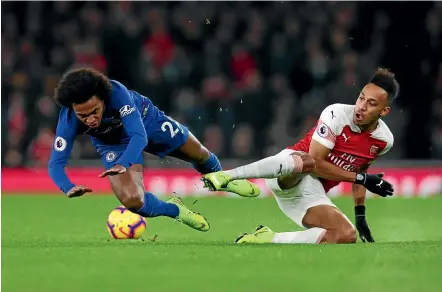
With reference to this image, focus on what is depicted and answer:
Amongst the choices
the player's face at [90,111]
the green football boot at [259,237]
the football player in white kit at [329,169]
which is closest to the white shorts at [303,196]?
the football player in white kit at [329,169]

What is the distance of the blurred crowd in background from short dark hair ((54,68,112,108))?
7.73m

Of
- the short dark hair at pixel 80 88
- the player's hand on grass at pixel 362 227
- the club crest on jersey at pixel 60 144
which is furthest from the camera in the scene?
the player's hand on grass at pixel 362 227

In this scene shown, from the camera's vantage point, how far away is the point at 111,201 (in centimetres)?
1465

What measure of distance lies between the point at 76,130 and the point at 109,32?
8186 millimetres

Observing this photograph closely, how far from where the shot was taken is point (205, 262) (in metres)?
6.77

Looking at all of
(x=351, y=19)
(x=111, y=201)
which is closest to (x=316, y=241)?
(x=111, y=201)

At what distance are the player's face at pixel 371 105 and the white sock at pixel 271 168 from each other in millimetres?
650

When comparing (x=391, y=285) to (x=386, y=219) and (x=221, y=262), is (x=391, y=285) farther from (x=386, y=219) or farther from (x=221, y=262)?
(x=386, y=219)

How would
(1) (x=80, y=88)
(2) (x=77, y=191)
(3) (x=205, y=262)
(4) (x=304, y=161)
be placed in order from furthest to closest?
(4) (x=304, y=161) < (1) (x=80, y=88) < (2) (x=77, y=191) < (3) (x=205, y=262)

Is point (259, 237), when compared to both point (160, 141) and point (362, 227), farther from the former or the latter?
point (160, 141)

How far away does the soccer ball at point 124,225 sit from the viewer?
29.2 ft

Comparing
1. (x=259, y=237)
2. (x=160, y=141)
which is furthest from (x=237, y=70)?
(x=259, y=237)

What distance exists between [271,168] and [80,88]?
1689 millimetres

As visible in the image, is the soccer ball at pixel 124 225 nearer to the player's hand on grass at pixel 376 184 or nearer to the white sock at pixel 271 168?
the white sock at pixel 271 168
